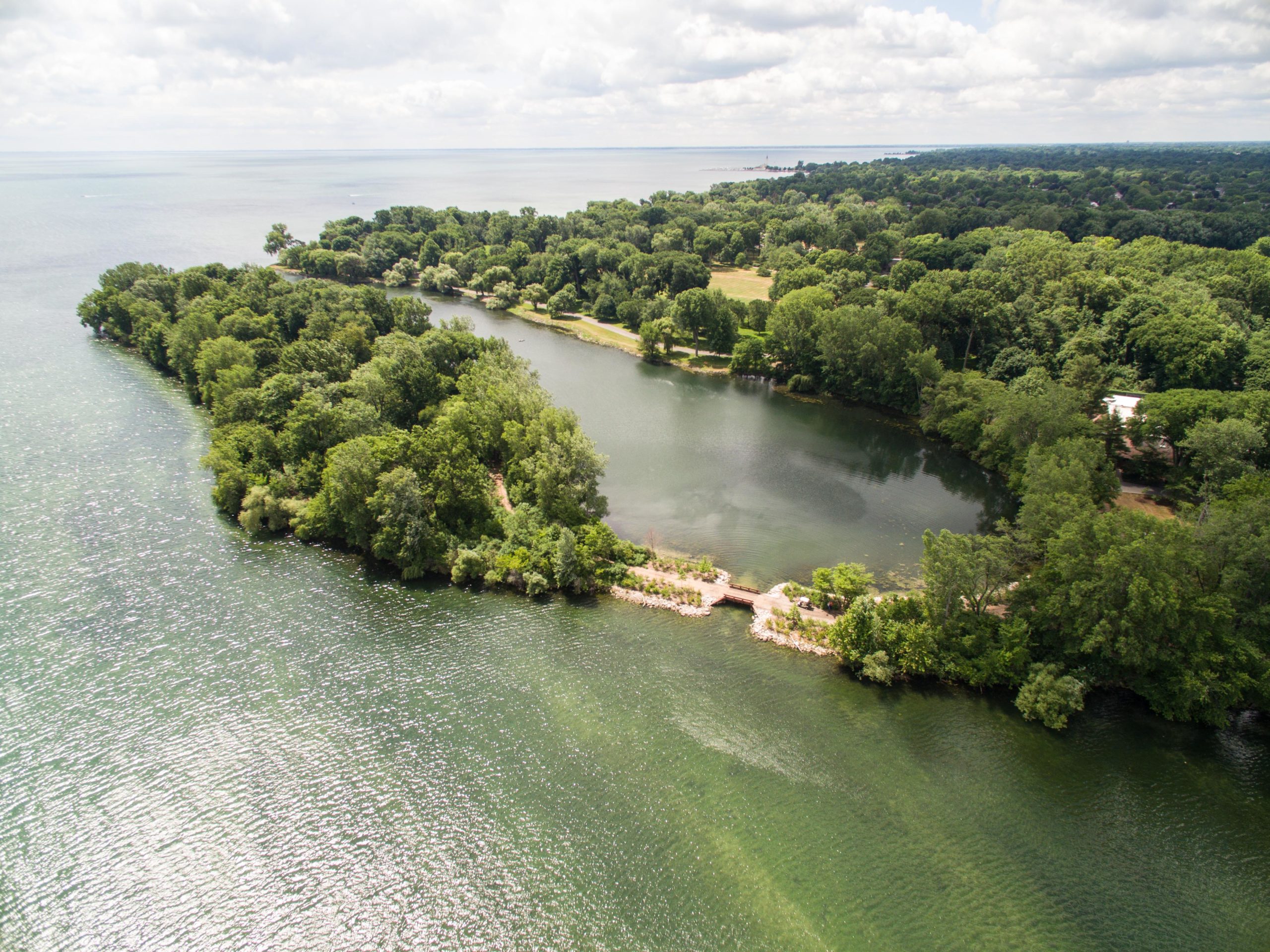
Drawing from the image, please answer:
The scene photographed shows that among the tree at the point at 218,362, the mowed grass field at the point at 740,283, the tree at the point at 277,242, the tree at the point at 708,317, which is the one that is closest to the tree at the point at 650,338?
the tree at the point at 708,317

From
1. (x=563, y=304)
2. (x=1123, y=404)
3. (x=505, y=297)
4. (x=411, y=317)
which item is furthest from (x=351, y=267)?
(x=1123, y=404)

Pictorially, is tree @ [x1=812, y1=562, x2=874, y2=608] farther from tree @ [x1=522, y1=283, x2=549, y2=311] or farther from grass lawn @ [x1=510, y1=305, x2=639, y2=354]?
tree @ [x1=522, y1=283, x2=549, y2=311]

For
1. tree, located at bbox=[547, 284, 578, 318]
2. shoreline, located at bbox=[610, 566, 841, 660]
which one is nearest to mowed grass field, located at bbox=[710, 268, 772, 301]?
tree, located at bbox=[547, 284, 578, 318]

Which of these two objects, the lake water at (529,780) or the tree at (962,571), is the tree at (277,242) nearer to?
the lake water at (529,780)

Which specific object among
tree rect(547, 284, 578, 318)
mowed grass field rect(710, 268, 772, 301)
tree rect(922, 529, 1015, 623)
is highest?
mowed grass field rect(710, 268, 772, 301)

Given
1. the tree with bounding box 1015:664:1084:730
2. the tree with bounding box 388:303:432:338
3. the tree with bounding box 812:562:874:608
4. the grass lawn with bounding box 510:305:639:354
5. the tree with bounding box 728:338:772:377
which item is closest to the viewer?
the tree with bounding box 1015:664:1084:730

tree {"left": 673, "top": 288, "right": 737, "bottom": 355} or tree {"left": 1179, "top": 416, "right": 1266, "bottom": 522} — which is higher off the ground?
tree {"left": 673, "top": 288, "right": 737, "bottom": 355}
